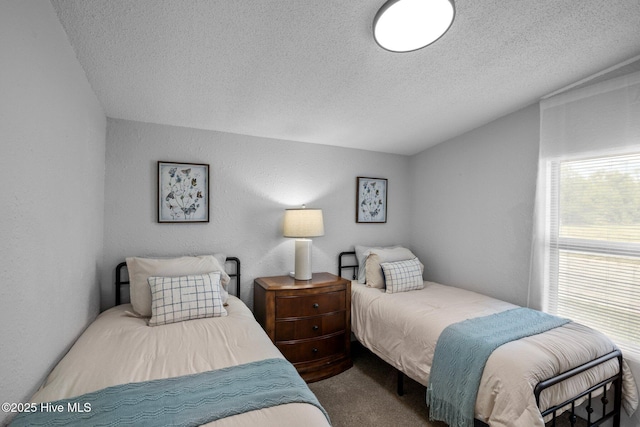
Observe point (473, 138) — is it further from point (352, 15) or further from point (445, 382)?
point (445, 382)

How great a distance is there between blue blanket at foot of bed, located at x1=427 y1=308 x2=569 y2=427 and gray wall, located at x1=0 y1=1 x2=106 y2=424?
2104 mm

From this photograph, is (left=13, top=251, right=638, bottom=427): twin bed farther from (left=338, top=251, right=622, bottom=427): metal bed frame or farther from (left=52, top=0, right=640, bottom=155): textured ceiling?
(left=52, top=0, right=640, bottom=155): textured ceiling

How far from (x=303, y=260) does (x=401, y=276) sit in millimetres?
978

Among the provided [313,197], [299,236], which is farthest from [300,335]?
[313,197]

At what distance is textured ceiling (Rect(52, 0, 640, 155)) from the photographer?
56.9 inches

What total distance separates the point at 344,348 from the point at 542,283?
1.81m

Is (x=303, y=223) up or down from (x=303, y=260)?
up

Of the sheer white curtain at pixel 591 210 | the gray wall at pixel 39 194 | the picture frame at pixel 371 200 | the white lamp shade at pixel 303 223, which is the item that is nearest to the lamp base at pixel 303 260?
the white lamp shade at pixel 303 223

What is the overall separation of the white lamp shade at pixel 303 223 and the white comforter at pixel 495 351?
2.56 feet

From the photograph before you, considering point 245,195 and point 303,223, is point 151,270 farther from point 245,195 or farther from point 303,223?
point 303,223

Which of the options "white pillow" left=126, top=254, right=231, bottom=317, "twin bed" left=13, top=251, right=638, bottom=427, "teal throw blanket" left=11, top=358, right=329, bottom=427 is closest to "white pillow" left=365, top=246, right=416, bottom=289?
"twin bed" left=13, top=251, right=638, bottom=427

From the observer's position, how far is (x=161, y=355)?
58.4 inches

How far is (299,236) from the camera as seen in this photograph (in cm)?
270

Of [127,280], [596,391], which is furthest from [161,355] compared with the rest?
[596,391]
